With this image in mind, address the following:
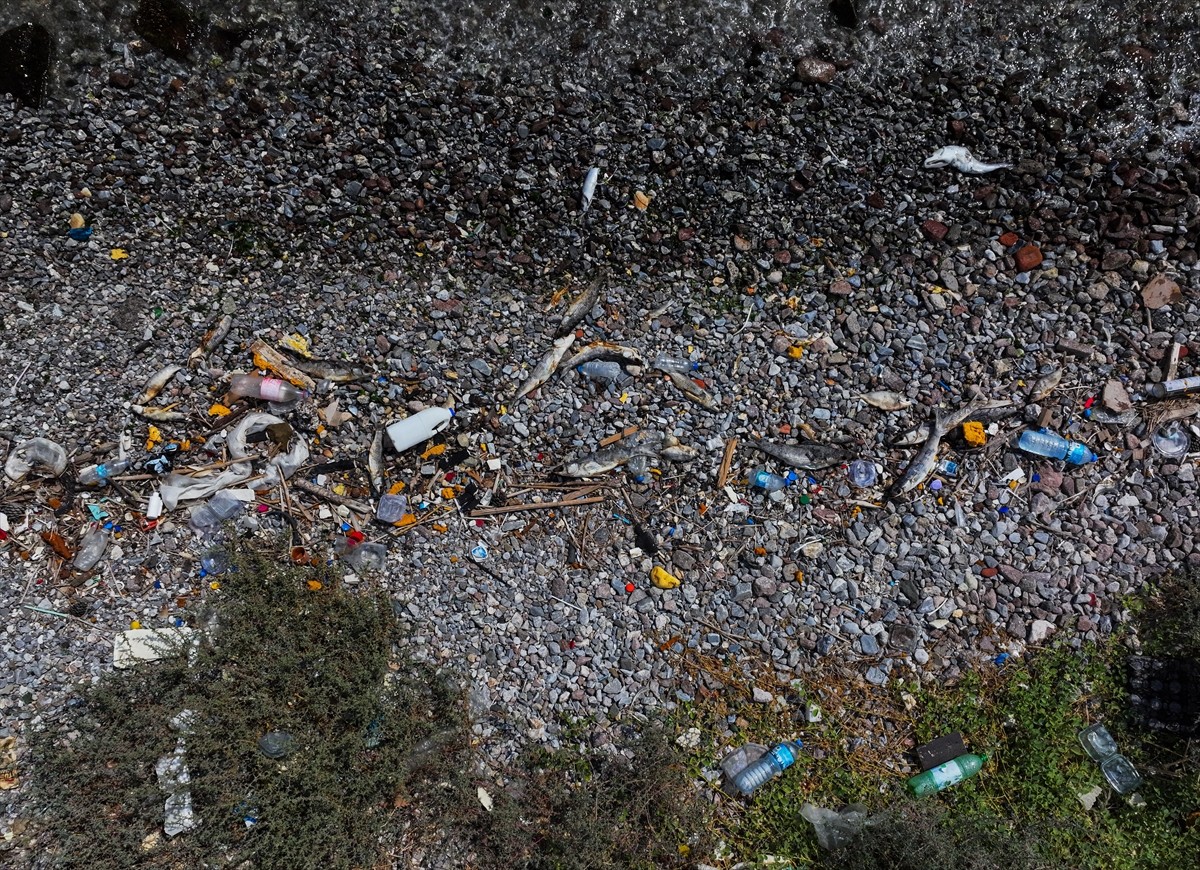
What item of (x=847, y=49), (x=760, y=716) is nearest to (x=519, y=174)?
(x=847, y=49)

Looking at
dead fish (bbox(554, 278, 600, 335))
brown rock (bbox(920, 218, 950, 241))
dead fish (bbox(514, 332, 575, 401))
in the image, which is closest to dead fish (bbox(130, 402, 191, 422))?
dead fish (bbox(514, 332, 575, 401))

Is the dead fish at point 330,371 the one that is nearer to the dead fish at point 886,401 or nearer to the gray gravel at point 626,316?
the gray gravel at point 626,316

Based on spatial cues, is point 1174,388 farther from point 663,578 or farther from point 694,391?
point 663,578

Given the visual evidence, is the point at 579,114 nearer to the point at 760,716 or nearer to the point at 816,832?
the point at 760,716

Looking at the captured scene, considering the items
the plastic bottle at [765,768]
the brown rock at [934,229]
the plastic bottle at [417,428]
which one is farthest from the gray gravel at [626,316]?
the plastic bottle at [765,768]

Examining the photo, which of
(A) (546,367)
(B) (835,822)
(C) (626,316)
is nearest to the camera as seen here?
(B) (835,822)

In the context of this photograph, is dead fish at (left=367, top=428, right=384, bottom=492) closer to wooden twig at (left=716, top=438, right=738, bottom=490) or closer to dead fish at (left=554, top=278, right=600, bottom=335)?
dead fish at (left=554, top=278, right=600, bottom=335)

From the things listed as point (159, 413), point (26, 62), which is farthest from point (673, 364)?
point (26, 62)
